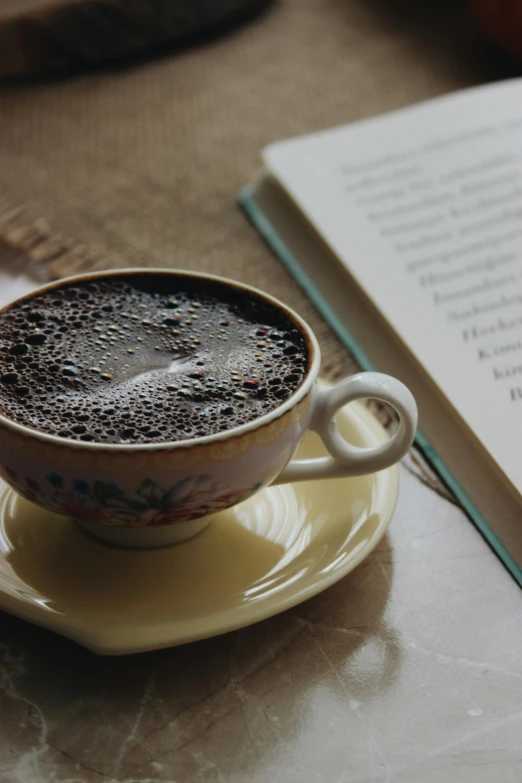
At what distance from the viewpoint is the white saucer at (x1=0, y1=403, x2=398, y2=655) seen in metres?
0.37

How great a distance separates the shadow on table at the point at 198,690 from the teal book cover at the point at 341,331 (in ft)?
0.27

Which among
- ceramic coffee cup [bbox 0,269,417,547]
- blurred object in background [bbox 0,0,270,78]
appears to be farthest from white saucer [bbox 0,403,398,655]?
blurred object in background [bbox 0,0,270,78]

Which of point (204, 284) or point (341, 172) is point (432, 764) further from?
point (341, 172)

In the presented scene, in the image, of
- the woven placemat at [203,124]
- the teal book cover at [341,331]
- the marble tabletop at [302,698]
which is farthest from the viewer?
the woven placemat at [203,124]

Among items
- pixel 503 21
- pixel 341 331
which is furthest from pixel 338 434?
pixel 503 21

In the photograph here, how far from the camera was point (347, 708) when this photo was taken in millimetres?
369

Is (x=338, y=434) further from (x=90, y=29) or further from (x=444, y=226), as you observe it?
(x=90, y=29)

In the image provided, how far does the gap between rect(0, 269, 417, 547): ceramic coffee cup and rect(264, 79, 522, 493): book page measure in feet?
0.36

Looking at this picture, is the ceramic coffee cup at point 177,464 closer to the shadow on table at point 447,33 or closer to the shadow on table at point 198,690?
the shadow on table at point 198,690

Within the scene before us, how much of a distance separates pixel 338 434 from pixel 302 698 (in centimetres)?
12

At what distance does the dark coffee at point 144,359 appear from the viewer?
0.38m

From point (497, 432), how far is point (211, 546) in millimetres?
177

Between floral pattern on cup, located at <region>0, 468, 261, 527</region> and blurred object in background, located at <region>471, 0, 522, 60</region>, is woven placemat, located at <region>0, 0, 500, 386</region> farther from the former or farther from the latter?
floral pattern on cup, located at <region>0, 468, 261, 527</region>

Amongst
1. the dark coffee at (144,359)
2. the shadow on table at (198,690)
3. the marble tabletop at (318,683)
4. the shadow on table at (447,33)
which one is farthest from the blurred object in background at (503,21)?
the shadow on table at (198,690)
